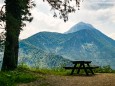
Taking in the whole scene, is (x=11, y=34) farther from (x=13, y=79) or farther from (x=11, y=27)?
(x=13, y=79)

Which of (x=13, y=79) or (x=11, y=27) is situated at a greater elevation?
(x=11, y=27)

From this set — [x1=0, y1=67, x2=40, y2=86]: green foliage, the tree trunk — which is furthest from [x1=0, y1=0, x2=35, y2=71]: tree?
[x1=0, y1=67, x2=40, y2=86]: green foliage

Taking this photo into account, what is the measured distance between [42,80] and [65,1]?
8.16 metres

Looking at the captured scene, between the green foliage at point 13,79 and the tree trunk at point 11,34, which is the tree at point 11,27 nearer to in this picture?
the tree trunk at point 11,34

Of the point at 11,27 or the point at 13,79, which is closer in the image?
the point at 13,79

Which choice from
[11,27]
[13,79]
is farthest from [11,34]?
[13,79]

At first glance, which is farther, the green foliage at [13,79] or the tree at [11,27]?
the tree at [11,27]

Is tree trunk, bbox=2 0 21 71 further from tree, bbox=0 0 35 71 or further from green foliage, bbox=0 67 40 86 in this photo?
green foliage, bbox=0 67 40 86

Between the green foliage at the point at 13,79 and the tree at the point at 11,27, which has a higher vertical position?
the tree at the point at 11,27

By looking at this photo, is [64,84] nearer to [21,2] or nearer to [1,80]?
[1,80]

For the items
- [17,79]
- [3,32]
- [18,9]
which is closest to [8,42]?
[3,32]

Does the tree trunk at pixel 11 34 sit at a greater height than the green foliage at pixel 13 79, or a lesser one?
greater

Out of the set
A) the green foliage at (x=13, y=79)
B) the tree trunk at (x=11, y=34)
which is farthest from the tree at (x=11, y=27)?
the green foliage at (x=13, y=79)

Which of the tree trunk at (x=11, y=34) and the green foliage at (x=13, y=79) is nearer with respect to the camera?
the green foliage at (x=13, y=79)
